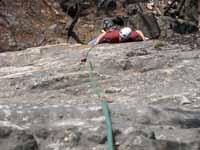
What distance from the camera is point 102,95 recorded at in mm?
7145

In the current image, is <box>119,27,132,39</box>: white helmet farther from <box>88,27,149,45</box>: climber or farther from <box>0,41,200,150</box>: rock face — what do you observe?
<box>0,41,200,150</box>: rock face

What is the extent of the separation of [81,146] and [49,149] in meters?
0.27

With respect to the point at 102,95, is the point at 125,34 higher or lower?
lower

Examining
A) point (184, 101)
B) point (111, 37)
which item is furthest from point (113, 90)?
point (111, 37)

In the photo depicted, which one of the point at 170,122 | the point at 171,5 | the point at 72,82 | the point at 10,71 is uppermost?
the point at 170,122

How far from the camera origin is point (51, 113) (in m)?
5.11

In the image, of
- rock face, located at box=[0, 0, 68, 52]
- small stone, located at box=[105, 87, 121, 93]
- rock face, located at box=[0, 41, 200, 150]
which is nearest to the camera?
rock face, located at box=[0, 41, 200, 150]

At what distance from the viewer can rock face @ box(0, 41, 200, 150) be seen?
4707 mm

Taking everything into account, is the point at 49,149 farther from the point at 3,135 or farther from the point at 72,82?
the point at 72,82

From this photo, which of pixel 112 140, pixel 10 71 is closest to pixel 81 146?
pixel 112 140

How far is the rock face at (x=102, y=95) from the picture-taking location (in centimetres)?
471

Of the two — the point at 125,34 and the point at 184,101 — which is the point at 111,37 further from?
the point at 184,101

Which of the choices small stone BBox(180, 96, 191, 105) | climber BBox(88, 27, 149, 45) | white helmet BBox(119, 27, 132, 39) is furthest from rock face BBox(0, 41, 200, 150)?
white helmet BBox(119, 27, 132, 39)

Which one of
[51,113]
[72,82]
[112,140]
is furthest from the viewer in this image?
[72,82]
